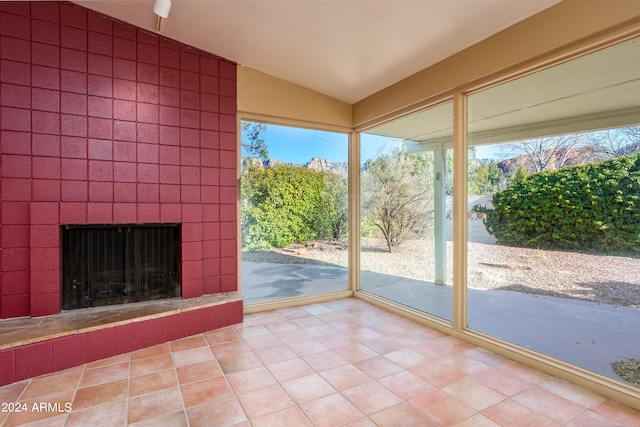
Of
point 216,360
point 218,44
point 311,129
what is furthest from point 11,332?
point 311,129

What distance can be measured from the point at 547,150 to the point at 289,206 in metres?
2.51

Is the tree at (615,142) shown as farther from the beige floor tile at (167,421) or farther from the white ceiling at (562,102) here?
the beige floor tile at (167,421)

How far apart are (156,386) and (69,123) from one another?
214 cm

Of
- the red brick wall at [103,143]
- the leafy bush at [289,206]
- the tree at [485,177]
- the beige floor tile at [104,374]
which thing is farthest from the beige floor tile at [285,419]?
the tree at [485,177]

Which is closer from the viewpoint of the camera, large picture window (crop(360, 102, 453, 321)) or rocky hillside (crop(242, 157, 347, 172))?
large picture window (crop(360, 102, 453, 321))

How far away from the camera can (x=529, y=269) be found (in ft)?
8.07

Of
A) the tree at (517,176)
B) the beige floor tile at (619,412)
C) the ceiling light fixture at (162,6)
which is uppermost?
the ceiling light fixture at (162,6)

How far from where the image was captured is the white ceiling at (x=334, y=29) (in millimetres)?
2248

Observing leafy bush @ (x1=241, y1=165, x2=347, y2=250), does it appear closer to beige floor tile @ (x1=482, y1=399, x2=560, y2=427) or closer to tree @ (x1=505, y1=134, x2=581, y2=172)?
tree @ (x1=505, y1=134, x2=581, y2=172)

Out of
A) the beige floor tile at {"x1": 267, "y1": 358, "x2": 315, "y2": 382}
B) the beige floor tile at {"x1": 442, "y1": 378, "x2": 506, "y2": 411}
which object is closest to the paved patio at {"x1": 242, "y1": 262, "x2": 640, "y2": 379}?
the beige floor tile at {"x1": 442, "y1": 378, "x2": 506, "y2": 411}

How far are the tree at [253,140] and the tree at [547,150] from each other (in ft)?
7.87

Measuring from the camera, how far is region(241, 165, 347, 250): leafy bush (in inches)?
140

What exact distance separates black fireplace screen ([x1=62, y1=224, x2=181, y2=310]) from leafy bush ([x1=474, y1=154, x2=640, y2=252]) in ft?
9.45

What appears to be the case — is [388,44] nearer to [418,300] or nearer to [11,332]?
[418,300]
